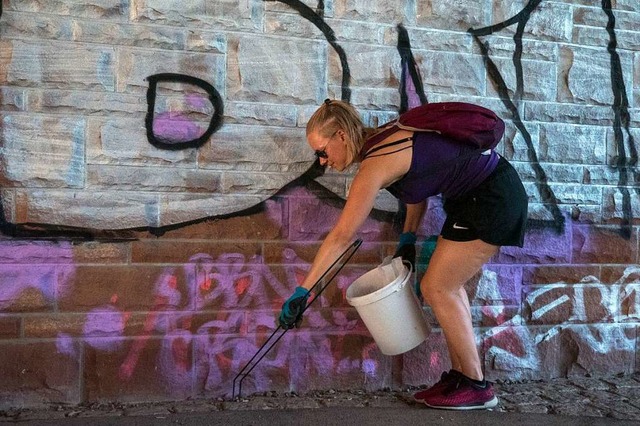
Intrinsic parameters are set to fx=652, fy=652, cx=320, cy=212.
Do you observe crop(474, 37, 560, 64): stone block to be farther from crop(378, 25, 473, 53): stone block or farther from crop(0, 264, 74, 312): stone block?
crop(0, 264, 74, 312): stone block

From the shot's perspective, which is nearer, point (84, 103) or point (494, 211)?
point (494, 211)

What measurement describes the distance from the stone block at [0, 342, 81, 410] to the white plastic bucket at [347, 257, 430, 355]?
140 centimetres

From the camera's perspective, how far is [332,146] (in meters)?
2.92

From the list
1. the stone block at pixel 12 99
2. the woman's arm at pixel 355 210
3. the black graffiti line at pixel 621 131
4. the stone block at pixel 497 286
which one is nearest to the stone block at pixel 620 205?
the black graffiti line at pixel 621 131

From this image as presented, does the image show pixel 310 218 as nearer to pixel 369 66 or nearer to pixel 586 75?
pixel 369 66

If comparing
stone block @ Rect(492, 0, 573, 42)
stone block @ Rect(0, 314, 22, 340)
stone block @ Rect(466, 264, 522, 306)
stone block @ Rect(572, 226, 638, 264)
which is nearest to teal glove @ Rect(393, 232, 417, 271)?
stone block @ Rect(466, 264, 522, 306)

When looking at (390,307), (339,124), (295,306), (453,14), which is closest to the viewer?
(295,306)

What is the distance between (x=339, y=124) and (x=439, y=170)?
1.62 ft

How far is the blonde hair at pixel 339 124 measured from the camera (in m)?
2.88

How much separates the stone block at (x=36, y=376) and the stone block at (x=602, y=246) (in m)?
2.78

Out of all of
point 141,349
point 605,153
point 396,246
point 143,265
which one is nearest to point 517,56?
point 605,153

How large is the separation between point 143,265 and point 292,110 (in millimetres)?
1082

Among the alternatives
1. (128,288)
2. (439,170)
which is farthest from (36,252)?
(439,170)

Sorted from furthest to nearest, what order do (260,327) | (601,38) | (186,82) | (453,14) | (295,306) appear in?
1. (601,38)
2. (453,14)
3. (260,327)
4. (186,82)
5. (295,306)
